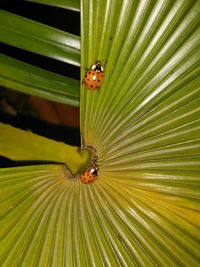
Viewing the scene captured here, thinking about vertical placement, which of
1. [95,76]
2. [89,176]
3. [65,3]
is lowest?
[89,176]

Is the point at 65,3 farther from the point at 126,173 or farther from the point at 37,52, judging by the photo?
the point at 126,173

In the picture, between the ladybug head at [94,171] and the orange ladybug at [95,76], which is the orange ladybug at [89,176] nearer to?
the ladybug head at [94,171]

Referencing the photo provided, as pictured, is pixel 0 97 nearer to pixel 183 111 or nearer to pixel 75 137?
pixel 75 137

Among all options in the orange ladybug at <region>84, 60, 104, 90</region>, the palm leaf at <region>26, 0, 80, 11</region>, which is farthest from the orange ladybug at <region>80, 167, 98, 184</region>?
the palm leaf at <region>26, 0, 80, 11</region>

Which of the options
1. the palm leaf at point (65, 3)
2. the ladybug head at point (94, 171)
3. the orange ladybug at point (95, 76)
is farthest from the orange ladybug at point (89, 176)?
the palm leaf at point (65, 3)

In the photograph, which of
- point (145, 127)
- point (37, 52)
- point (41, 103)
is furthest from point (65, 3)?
point (41, 103)

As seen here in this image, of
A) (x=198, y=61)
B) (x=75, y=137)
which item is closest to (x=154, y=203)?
(x=198, y=61)

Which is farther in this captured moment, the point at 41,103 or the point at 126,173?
the point at 41,103
